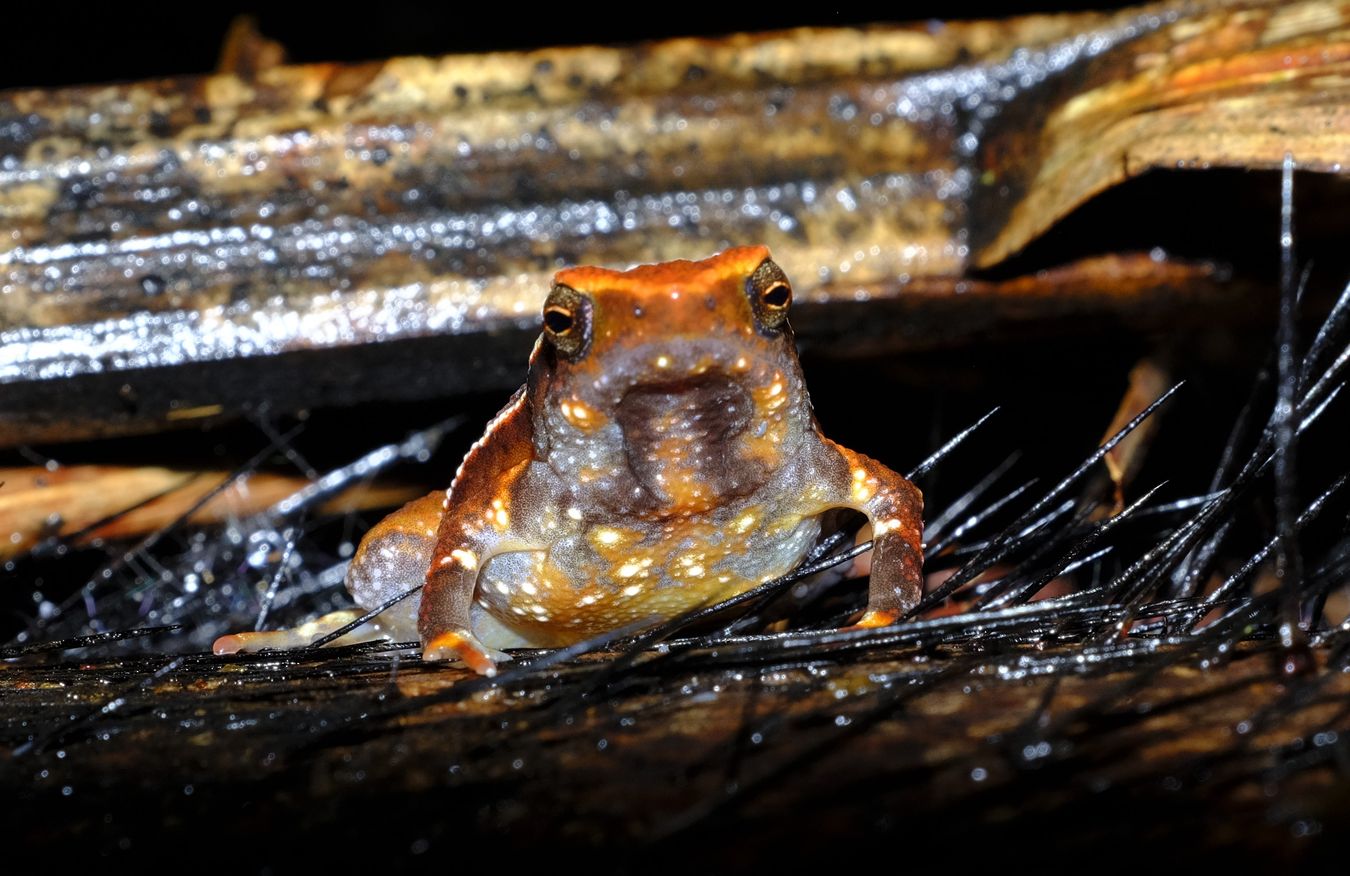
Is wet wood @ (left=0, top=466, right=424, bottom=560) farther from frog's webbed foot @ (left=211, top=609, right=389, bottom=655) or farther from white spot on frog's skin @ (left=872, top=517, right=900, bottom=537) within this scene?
white spot on frog's skin @ (left=872, top=517, right=900, bottom=537)

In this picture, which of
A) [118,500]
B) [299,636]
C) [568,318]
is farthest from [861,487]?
[118,500]

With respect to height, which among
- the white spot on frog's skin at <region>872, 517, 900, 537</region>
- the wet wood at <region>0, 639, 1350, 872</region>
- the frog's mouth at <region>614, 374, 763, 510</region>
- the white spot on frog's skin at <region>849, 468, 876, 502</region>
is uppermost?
the frog's mouth at <region>614, 374, 763, 510</region>

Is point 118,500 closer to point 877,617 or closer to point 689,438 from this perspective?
point 689,438

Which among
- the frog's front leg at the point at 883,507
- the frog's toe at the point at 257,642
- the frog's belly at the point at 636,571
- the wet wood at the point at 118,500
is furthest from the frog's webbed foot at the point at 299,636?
the frog's front leg at the point at 883,507

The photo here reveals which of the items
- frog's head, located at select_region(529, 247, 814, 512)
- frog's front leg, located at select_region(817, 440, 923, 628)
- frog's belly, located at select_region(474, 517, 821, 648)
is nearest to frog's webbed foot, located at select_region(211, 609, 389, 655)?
frog's belly, located at select_region(474, 517, 821, 648)

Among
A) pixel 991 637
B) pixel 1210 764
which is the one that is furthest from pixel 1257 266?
pixel 1210 764

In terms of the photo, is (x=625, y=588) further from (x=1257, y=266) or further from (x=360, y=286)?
(x=1257, y=266)
